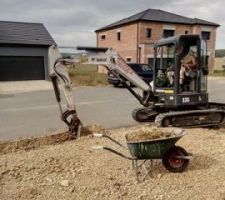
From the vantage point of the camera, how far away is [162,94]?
9.34 m

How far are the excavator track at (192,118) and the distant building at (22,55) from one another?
2118 centimetres

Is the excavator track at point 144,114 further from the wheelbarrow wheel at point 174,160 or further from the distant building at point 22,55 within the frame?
the distant building at point 22,55

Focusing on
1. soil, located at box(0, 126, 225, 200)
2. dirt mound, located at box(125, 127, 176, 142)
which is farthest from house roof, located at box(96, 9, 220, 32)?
dirt mound, located at box(125, 127, 176, 142)

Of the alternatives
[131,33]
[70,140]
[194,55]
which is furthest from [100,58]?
[131,33]

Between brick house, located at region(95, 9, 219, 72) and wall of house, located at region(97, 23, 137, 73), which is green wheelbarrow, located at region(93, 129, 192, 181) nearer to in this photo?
brick house, located at region(95, 9, 219, 72)

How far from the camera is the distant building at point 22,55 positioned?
94.2 ft

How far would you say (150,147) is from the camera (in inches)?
204

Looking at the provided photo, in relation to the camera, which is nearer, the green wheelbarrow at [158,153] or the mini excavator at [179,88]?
the green wheelbarrow at [158,153]

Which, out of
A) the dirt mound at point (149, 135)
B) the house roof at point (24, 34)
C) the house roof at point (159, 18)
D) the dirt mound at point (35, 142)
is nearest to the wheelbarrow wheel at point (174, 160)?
the dirt mound at point (149, 135)

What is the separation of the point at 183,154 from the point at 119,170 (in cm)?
120

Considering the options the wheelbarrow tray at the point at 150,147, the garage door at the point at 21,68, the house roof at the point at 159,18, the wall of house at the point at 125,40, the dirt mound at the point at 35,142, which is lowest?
the dirt mound at the point at 35,142

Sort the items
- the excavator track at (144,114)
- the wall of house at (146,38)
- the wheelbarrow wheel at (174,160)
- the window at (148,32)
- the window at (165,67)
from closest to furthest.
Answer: the wheelbarrow wheel at (174,160) < the window at (165,67) < the excavator track at (144,114) < the wall of house at (146,38) < the window at (148,32)

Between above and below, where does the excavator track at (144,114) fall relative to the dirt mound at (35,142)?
above

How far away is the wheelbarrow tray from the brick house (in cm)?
2748
